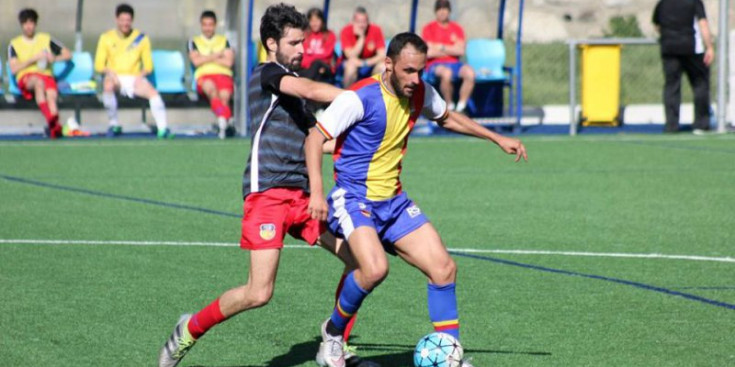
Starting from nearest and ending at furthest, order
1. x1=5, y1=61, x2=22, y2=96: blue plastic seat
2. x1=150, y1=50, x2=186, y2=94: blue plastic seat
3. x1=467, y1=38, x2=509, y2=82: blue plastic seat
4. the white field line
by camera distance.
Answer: the white field line → x1=5, y1=61, x2=22, y2=96: blue plastic seat → x1=150, y1=50, x2=186, y2=94: blue plastic seat → x1=467, y1=38, x2=509, y2=82: blue plastic seat

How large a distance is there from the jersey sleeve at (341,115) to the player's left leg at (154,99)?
42.3ft

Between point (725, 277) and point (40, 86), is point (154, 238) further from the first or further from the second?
point (40, 86)

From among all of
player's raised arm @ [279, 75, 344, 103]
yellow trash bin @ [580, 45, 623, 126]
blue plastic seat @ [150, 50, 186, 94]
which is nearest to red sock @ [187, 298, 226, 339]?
player's raised arm @ [279, 75, 344, 103]

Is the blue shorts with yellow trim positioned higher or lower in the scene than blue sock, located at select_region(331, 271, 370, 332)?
higher

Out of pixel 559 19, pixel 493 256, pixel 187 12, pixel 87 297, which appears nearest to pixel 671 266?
pixel 493 256

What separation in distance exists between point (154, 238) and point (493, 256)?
2617 mm

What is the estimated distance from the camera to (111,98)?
61.2ft

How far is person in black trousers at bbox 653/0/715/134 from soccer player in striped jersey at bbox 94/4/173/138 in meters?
7.18

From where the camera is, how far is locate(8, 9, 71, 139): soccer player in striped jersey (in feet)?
60.2

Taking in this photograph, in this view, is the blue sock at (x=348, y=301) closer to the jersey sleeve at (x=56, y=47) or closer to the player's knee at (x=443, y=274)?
the player's knee at (x=443, y=274)

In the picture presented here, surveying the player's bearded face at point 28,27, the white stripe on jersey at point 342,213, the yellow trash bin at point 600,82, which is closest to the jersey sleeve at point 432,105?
the white stripe on jersey at point 342,213

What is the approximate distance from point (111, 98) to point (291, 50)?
13.1 meters

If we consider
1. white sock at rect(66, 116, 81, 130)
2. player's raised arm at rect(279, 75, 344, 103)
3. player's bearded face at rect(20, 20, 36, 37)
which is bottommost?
white sock at rect(66, 116, 81, 130)

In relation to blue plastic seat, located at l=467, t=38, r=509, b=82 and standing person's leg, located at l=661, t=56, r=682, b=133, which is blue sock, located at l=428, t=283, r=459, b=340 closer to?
standing person's leg, located at l=661, t=56, r=682, b=133
